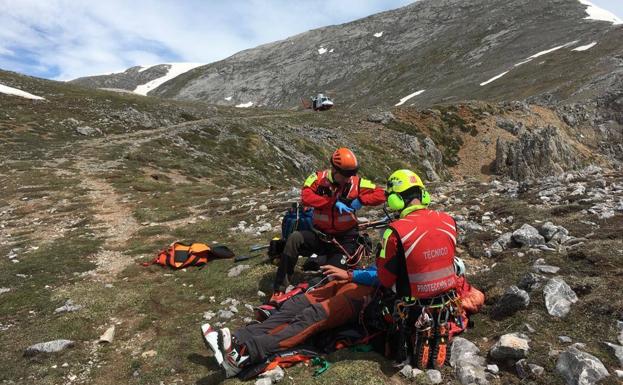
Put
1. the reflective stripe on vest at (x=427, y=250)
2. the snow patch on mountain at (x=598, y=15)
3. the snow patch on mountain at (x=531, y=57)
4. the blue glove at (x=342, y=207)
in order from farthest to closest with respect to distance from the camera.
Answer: the snow patch on mountain at (x=598, y=15), the snow patch on mountain at (x=531, y=57), the blue glove at (x=342, y=207), the reflective stripe on vest at (x=427, y=250)

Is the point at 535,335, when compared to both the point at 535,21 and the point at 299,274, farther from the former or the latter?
the point at 535,21

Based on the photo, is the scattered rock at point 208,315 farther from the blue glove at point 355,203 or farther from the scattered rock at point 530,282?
the scattered rock at point 530,282

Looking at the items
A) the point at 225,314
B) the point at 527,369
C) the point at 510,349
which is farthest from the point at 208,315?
the point at 527,369

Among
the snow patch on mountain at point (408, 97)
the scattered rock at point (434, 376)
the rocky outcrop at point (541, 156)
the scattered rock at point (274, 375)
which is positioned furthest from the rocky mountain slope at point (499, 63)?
the scattered rock at point (274, 375)

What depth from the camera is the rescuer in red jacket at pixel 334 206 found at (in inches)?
387

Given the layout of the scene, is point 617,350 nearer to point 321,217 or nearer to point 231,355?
point 231,355

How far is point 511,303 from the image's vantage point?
803 cm

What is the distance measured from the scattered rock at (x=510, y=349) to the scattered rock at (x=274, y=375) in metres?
3.45

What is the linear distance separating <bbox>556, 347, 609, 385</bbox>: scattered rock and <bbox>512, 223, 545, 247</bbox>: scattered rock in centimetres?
518

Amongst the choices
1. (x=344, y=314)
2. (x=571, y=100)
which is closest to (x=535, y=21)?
(x=571, y=100)

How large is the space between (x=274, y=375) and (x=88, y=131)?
49082 mm

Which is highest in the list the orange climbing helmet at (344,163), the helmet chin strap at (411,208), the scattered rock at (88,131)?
the scattered rock at (88,131)

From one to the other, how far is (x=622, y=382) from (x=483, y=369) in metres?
1.78

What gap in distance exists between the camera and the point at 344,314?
8.04 meters
